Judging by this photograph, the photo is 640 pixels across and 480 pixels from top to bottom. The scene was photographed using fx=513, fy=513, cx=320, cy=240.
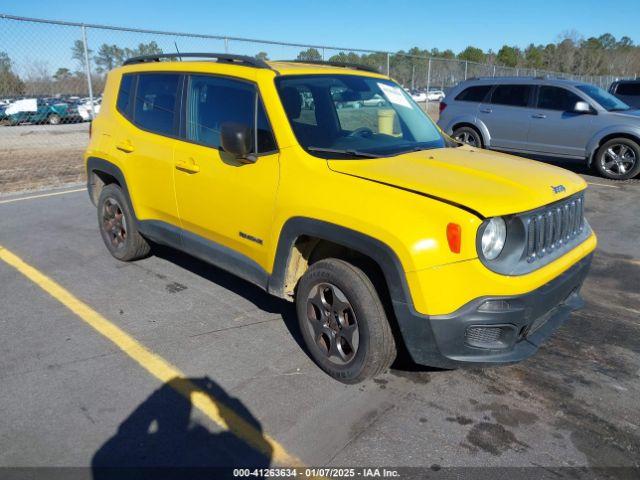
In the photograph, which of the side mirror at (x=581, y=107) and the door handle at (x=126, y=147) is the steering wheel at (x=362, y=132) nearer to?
the door handle at (x=126, y=147)

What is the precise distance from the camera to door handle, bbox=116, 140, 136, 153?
15.0 feet

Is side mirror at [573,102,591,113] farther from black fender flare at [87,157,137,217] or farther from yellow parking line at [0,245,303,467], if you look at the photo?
yellow parking line at [0,245,303,467]

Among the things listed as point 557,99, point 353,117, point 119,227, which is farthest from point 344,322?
point 557,99

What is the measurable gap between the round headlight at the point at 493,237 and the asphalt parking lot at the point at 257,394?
945 millimetres

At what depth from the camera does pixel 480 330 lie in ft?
8.91

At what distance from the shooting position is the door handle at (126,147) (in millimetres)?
4580

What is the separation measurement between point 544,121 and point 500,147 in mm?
1054

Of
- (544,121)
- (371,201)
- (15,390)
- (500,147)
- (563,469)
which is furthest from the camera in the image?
(500,147)

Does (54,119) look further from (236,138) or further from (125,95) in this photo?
(236,138)

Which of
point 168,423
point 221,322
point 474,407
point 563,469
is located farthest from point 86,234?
point 563,469

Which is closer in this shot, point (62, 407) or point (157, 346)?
point (62, 407)

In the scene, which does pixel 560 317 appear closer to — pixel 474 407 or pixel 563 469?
pixel 474 407

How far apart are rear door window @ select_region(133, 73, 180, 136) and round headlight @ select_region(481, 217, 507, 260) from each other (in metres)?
2.66

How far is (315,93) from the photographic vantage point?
3736mm
